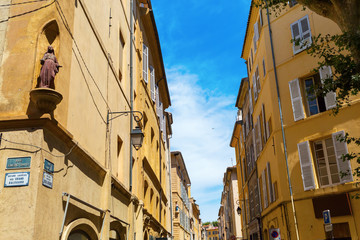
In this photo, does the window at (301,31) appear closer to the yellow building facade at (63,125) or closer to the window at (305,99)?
the window at (305,99)

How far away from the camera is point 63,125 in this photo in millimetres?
6723

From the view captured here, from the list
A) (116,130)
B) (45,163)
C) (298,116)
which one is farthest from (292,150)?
(45,163)

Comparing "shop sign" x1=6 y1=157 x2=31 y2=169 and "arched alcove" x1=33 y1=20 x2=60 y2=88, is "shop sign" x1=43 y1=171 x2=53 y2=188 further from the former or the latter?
"arched alcove" x1=33 y1=20 x2=60 y2=88

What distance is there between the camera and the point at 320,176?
47.0ft

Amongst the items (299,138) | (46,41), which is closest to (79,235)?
(46,41)

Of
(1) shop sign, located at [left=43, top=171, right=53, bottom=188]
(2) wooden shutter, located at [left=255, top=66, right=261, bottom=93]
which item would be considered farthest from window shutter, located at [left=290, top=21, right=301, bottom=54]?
(1) shop sign, located at [left=43, top=171, right=53, bottom=188]

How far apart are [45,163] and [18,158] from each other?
16.7 inches

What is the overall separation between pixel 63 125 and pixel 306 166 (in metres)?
11.0

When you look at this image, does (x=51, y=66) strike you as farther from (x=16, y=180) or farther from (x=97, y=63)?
(x=97, y=63)

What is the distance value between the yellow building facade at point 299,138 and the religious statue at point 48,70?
8.43m

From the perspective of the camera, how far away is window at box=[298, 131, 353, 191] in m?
13.5

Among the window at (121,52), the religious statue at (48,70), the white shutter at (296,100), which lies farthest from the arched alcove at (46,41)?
the white shutter at (296,100)

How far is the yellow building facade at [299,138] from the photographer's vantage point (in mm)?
13477

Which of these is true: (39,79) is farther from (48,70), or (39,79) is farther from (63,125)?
(63,125)
